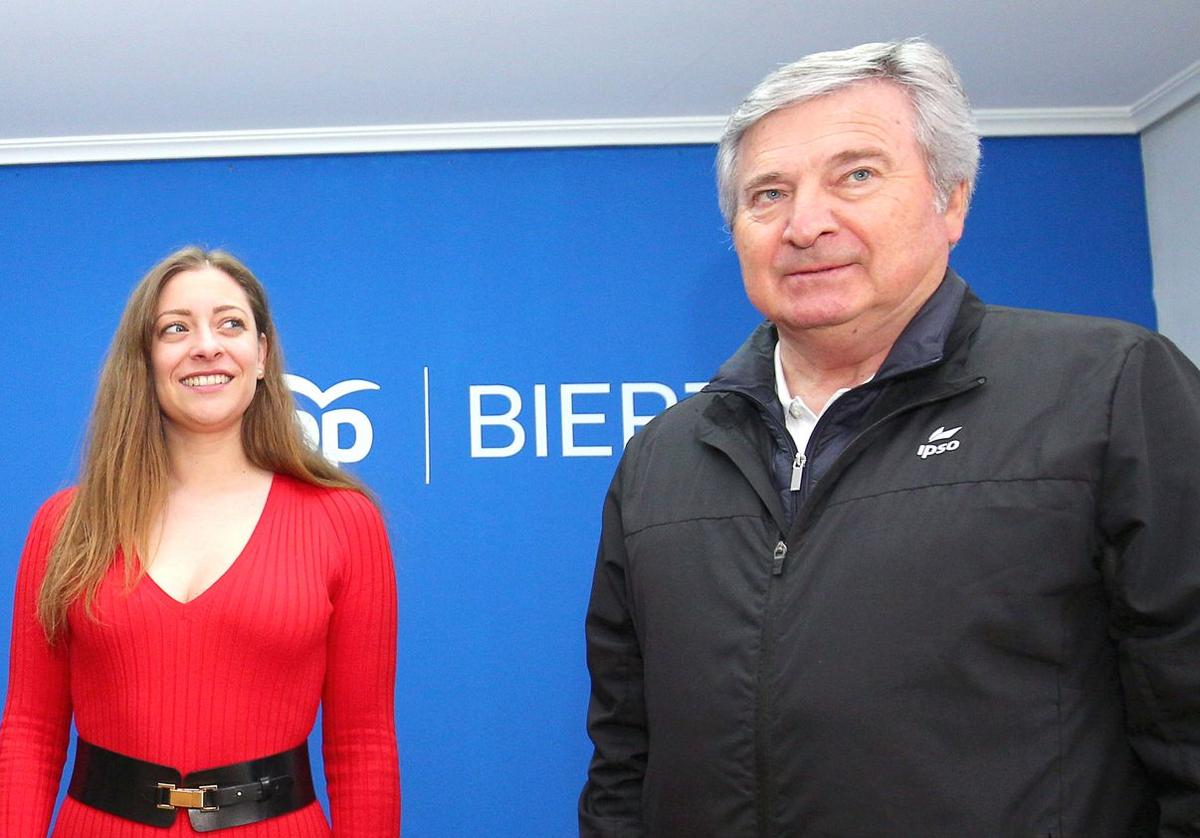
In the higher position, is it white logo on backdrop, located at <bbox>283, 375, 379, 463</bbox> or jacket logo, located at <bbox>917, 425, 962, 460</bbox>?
white logo on backdrop, located at <bbox>283, 375, 379, 463</bbox>

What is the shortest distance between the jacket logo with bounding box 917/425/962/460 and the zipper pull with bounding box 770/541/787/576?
0.19m

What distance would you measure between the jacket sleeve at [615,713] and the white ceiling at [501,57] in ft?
5.72

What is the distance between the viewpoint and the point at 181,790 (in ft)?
5.49

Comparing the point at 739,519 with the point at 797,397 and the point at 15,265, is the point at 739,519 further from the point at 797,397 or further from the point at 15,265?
the point at 15,265

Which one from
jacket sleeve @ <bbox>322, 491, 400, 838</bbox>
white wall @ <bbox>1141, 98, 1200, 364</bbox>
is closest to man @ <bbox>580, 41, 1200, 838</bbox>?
jacket sleeve @ <bbox>322, 491, 400, 838</bbox>

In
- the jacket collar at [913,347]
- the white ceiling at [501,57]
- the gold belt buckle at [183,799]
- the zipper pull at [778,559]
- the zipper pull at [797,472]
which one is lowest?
the gold belt buckle at [183,799]

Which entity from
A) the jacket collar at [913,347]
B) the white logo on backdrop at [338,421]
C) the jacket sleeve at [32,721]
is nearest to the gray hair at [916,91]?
the jacket collar at [913,347]

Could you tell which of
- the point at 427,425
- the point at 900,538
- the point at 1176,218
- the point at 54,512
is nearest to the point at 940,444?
the point at 900,538

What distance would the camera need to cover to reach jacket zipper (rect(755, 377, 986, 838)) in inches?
52.0

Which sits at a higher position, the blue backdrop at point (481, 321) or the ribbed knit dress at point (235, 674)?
the blue backdrop at point (481, 321)

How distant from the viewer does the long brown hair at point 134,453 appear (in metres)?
1.76

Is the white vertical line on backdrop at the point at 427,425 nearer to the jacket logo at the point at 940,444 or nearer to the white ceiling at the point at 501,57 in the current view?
the white ceiling at the point at 501,57

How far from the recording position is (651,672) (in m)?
1.49

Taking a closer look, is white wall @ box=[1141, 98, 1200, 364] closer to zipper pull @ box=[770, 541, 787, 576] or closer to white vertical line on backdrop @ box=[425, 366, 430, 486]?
white vertical line on backdrop @ box=[425, 366, 430, 486]
